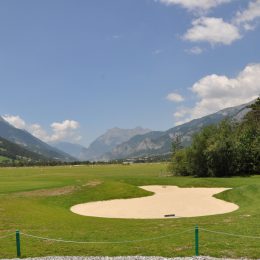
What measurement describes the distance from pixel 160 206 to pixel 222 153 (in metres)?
46.2

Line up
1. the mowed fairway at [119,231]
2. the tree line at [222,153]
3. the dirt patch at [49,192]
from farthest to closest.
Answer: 1. the tree line at [222,153]
2. the dirt patch at [49,192]
3. the mowed fairway at [119,231]

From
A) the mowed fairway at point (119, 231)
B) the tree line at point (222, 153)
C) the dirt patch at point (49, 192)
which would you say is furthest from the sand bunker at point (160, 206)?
the tree line at point (222, 153)

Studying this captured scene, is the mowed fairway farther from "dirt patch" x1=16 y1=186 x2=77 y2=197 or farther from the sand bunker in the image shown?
the sand bunker

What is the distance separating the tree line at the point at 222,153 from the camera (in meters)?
88.2

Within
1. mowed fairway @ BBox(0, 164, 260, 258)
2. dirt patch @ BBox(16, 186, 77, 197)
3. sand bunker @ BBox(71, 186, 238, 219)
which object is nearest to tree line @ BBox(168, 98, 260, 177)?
sand bunker @ BBox(71, 186, 238, 219)

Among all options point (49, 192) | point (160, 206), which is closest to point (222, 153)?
point (160, 206)

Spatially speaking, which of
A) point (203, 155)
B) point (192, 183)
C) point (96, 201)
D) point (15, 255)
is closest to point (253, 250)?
point (15, 255)

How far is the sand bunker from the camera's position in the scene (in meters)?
39.6

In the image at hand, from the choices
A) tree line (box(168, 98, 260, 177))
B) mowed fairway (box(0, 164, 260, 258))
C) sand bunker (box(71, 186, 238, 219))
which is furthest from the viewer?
tree line (box(168, 98, 260, 177))

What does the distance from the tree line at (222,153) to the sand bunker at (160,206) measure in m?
34.6

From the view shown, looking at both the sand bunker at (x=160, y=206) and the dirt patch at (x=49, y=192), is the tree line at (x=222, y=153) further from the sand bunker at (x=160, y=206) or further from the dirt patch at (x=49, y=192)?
the dirt patch at (x=49, y=192)

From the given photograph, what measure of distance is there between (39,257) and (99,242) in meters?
3.83

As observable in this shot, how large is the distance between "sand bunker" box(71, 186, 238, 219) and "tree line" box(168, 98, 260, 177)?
34552 mm

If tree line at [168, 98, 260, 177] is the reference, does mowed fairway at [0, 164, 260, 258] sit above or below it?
below
